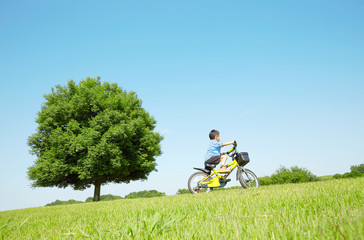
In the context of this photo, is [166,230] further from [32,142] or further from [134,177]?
[32,142]

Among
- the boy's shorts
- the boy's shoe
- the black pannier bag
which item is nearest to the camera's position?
the black pannier bag

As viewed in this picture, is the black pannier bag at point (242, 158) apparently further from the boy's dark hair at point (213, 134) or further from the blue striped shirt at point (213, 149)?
the boy's dark hair at point (213, 134)

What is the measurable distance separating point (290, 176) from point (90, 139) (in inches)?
617

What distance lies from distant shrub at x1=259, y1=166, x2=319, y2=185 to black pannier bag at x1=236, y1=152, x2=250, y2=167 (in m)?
5.93

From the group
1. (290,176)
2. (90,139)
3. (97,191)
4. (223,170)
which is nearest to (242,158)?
(223,170)

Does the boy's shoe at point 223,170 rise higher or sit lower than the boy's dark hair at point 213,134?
lower

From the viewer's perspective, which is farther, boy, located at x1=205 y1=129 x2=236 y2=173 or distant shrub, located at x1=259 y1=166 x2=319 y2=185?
distant shrub, located at x1=259 y1=166 x2=319 y2=185

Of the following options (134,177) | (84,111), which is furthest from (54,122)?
(134,177)

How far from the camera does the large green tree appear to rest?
19.9 m

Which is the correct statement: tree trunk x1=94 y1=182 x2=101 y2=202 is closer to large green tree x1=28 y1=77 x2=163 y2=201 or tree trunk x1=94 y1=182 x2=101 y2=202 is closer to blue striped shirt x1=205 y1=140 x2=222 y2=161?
large green tree x1=28 y1=77 x2=163 y2=201

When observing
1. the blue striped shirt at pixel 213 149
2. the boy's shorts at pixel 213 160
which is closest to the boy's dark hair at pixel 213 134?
the blue striped shirt at pixel 213 149

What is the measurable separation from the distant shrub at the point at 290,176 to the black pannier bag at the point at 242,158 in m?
5.93

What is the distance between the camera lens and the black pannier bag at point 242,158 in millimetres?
8328

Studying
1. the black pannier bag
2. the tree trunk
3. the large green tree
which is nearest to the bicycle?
the black pannier bag
